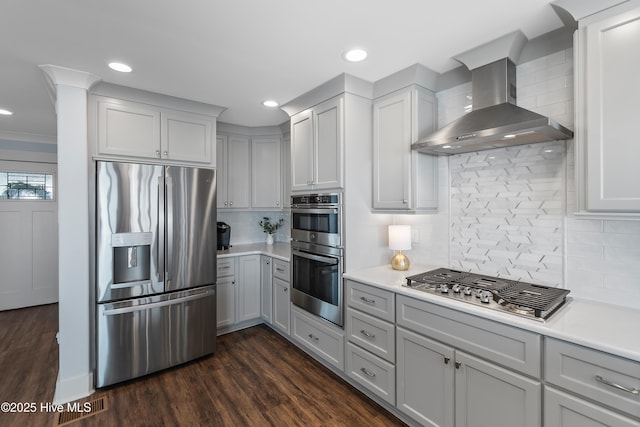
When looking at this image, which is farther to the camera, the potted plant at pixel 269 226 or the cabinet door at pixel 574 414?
the potted plant at pixel 269 226

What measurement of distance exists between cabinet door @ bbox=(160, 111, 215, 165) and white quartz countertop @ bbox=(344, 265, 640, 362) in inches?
89.7

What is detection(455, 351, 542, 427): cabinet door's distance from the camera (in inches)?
56.2

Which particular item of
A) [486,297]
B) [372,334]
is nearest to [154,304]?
[372,334]

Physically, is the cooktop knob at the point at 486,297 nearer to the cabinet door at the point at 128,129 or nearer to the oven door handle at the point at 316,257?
the oven door handle at the point at 316,257

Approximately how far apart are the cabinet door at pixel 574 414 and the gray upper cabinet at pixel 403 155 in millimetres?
1355

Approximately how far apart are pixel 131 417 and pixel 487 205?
2962 millimetres

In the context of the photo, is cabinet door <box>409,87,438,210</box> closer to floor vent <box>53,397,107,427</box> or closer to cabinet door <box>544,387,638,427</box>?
cabinet door <box>544,387,638,427</box>

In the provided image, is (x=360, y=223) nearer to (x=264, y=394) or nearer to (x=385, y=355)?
(x=385, y=355)

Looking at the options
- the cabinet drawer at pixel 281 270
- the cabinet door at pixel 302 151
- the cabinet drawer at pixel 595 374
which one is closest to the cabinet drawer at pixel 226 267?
the cabinet drawer at pixel 281 270

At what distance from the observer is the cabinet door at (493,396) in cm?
143

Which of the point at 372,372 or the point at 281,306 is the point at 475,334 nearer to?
the point at 372,372

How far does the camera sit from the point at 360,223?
2592mm

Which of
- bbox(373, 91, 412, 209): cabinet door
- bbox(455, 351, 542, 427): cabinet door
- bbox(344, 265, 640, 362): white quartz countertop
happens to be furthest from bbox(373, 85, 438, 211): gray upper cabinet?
bbox(455, 351, 542, 427): cabinet door

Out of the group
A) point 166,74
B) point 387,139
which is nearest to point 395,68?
point 387,139
